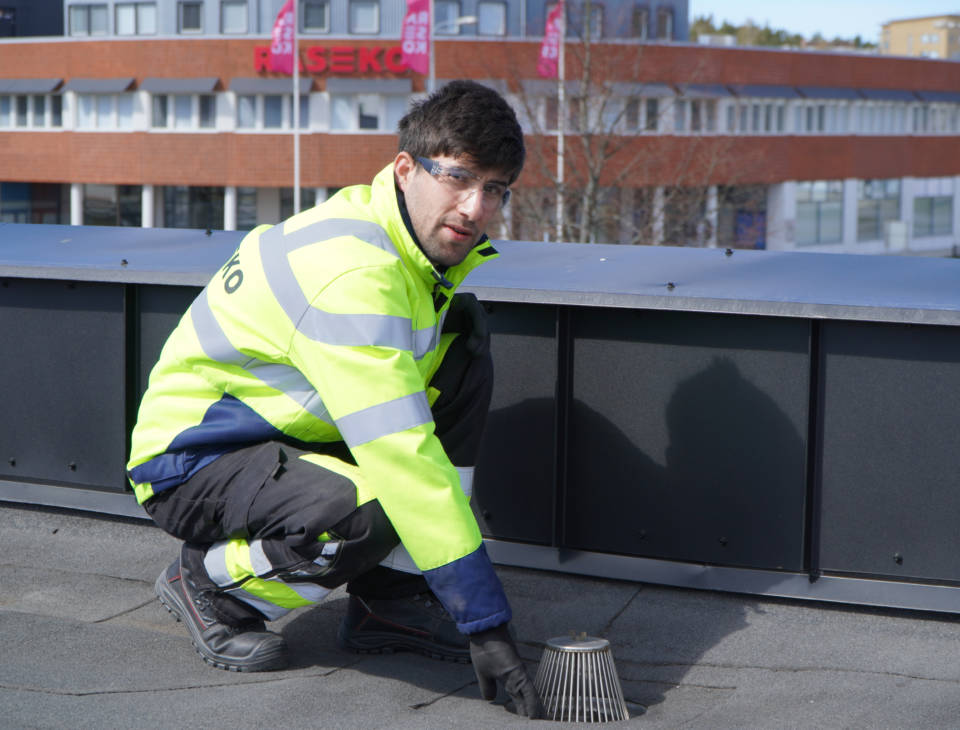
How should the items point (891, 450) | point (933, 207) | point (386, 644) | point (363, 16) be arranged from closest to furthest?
1. point (386, 644)
2. point (891, 450)
3. point (363, 16)
4. point (933, 207)

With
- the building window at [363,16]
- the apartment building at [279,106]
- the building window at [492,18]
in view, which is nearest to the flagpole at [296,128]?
the apartment building at [279,106]

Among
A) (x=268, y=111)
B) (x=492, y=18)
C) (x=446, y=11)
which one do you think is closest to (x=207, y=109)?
(x=268, y=111)

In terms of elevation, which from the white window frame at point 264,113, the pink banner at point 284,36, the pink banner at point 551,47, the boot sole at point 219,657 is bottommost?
the boot sole at point 219,657

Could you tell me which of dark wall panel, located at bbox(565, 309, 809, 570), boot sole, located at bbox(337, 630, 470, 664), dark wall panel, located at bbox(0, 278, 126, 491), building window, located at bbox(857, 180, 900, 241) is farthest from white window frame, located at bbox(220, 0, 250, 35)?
boot sole, located at bbox(337, 630, 470, 664)

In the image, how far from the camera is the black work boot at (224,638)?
3.49 metres

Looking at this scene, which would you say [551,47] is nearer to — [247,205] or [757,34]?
[247,205]

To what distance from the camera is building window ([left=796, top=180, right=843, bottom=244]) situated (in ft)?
173

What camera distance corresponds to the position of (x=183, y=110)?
47156 millimetres

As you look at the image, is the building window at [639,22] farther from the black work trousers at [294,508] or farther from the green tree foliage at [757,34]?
the green tree foliage at [757,34]

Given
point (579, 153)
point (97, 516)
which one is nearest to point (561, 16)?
point (579, 153)

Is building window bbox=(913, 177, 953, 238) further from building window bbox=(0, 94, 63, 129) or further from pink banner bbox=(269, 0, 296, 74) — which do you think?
building window bbox=(0, 94, 63, 129)

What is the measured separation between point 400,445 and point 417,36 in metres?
38.7

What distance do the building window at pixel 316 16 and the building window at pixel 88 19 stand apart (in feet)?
26.7

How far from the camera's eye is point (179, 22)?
4816 cm
